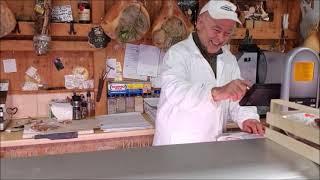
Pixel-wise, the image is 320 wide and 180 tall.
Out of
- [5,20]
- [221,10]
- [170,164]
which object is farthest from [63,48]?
[170,164]

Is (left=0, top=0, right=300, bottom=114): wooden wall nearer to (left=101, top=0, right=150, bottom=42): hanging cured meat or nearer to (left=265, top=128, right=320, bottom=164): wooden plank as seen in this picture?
(left=101, top=0, right=150, bottom=42): hanging cured meat

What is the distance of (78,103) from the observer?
8.11 ft

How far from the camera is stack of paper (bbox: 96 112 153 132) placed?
7.33 feet

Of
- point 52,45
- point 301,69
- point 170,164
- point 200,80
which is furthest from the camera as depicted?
point 52,45

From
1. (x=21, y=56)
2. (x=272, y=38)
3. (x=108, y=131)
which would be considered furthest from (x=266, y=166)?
(x=272, y=38)

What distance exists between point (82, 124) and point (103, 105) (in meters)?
0.33

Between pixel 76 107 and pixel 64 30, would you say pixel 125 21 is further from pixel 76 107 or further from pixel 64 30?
pixel 76 107

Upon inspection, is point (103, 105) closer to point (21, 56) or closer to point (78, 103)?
point (78, 103)

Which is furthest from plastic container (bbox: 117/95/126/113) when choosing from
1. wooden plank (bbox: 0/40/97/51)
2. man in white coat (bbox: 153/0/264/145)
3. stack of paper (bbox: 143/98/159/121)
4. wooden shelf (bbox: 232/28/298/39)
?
wooden shelf (bbox: 232/28/298/39)

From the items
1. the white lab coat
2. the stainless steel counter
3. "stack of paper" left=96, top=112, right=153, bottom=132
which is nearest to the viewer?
the stainless steel counter

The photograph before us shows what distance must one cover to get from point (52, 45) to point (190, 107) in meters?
1.15

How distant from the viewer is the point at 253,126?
1501 millimetres

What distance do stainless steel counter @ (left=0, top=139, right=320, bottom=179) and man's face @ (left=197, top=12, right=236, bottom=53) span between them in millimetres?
1097

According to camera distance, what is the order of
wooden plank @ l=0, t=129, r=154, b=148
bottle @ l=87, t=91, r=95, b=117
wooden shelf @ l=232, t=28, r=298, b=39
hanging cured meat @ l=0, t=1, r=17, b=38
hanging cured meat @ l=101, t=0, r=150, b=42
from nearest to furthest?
wooden plank @ l=0, t=129, r=154, b=148
hanging cured meat @ l=0, t=1, r=17, b=38
hanging cured meat @ l=101, t=0, r=150, b=42
bottle @ l=87, t=91, r=95, b=117
wooden shelf @ l=232, t=28, r=298, b=39
